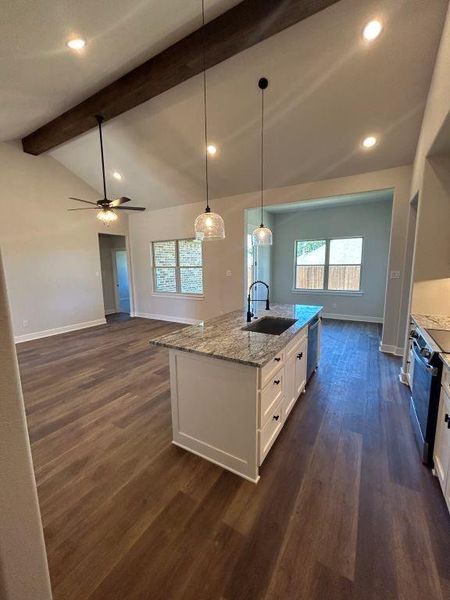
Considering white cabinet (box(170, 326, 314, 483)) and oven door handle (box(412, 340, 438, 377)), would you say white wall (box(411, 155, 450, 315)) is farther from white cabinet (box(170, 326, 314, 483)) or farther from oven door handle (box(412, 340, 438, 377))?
white cabinet (box(170, 326, 314, 483))

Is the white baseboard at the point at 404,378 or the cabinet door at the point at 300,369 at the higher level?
the cabinet door at the point at 300,369

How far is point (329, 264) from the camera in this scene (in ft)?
22.0

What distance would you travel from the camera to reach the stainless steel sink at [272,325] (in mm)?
2717

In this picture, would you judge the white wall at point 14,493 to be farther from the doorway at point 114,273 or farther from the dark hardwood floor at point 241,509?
the doorway at point 114,273

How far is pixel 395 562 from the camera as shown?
1313 millimetres

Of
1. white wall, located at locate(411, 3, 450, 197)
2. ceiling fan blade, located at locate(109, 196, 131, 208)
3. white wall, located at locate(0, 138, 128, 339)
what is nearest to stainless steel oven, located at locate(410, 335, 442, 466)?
white wall, located at locate(411, 3, 450, 197)

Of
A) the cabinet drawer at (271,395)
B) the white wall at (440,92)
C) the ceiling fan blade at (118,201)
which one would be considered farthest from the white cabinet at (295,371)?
the ceiling fan blade at (118,201)

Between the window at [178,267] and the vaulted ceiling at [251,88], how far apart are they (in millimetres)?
1868

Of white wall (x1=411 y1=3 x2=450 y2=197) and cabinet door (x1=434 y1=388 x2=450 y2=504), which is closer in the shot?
cabinet door (x1=434 y1=388 x2=450 y2=504)

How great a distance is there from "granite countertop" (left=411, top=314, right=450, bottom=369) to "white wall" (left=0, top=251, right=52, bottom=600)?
214cm

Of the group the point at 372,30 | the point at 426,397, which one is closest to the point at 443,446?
the point at 426,397

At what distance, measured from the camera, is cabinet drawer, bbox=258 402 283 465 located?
72.2 inches

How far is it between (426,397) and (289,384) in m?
1.01

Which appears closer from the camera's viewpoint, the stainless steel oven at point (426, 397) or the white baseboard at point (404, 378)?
the stainless steel oven at point (426, 397)
